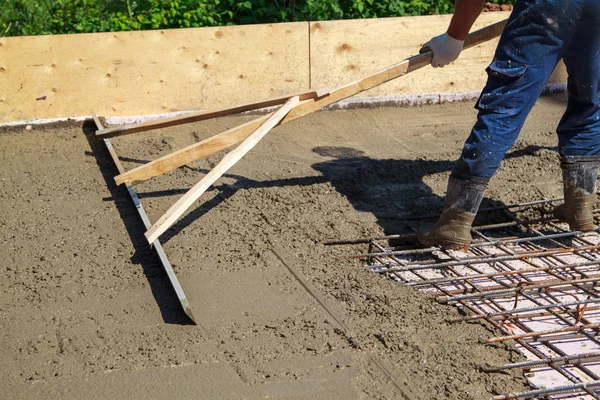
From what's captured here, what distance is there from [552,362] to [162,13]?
523 centimetres

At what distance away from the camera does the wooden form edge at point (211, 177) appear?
13.3ft

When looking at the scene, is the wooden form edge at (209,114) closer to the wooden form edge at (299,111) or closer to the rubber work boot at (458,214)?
the wooden form edge at (299,111)

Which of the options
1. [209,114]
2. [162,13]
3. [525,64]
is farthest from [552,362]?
[162,13]

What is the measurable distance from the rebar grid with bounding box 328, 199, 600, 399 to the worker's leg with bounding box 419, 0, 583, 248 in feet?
0.79

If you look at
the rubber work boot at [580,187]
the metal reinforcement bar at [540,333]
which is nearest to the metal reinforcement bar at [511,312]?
the metal reinforcement bar at [540,333]

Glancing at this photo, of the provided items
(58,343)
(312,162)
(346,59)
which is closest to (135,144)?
(312,162)

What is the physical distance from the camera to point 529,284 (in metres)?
3.79

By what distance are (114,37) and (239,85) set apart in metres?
1.16

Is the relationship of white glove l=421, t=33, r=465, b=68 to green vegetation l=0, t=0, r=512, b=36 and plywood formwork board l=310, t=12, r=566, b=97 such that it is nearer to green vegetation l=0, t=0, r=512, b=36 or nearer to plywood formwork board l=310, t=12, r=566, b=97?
plywood formwork board l=310, t=12, r=566, b=97

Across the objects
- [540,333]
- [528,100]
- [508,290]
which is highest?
[528,100]

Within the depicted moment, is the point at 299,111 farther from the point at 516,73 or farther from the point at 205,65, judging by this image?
the point at 205,65

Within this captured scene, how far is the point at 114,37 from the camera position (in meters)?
6.31

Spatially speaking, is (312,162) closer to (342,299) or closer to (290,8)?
(342,299)

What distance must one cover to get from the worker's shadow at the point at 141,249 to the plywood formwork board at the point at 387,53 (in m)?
2.18
